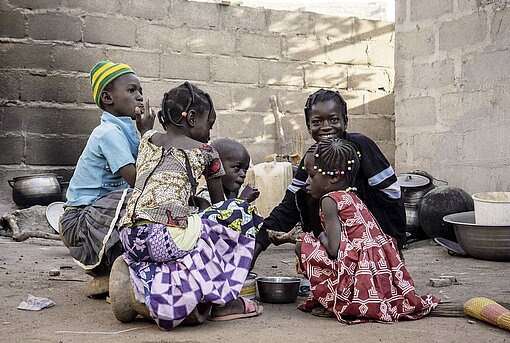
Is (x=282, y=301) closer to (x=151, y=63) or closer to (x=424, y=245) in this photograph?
(x=424, y=245)

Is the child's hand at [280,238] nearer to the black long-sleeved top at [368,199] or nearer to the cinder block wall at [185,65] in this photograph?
the black long-sleeved top at [368,199]

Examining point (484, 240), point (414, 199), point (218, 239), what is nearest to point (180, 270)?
point (218, 239)

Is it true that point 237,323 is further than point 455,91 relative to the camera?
No

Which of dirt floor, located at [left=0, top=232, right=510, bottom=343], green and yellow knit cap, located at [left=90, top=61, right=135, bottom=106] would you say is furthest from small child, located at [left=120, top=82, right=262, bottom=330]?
green and yellow knit cap, located at [left=90, top=61, right=135, bottom=106]

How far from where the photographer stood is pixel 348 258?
120 inches

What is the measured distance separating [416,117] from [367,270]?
4038mm

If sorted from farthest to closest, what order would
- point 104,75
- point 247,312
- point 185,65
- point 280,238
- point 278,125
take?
point 278,125 < point 185,65 < point 104,75 < point 280,238 < point 247,312

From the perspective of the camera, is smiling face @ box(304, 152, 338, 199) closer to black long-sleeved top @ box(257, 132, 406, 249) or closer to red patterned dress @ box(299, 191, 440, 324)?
red patterned dress @ box(299, 191, 440, 324)

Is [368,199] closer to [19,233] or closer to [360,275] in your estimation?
[360,275]

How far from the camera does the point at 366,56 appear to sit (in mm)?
8680

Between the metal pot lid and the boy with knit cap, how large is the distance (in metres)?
2.95

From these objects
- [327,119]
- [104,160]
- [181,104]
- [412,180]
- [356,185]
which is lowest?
[412,180]

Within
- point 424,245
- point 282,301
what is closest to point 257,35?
point 424,245

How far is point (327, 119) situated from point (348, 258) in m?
0.90
